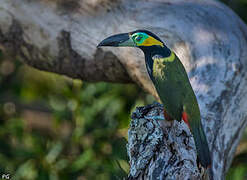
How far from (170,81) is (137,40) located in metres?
0.26

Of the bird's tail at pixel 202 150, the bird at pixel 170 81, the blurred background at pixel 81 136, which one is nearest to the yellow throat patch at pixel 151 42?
the bird at pixel 170 81

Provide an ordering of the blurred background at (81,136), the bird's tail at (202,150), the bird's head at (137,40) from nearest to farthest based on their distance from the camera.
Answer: the bird's tail at (202,150) < the bird's head at (137,40) < the blurred background at (81,136)

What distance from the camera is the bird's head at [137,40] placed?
2.36m

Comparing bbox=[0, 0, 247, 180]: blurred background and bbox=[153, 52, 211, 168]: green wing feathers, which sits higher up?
bbox=[153, 52, 211, 168]: green wing feathers

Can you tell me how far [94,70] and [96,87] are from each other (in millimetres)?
913

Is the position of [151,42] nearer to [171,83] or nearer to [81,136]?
[171,83]

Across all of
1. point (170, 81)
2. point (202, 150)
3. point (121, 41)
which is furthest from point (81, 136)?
point (202, 150)

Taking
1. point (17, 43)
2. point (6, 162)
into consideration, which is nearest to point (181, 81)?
point (17, 43)

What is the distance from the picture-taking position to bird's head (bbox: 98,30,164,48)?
2.36m

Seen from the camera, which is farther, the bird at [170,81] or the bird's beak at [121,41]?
the bird's beak at [121,41]

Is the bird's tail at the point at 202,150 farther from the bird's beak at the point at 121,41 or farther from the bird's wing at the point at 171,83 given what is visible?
the bird's beak at the point at 121,41

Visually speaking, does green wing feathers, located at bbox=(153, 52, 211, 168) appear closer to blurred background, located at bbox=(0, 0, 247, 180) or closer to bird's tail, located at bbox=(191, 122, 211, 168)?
bird's tail, located at bbox=(191, 122, 211, 168)

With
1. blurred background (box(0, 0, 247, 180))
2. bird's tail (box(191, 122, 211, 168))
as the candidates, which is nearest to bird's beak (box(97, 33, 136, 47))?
bird's tail (box(191, 122, 211, 168))

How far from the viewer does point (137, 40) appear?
2.38 meters
